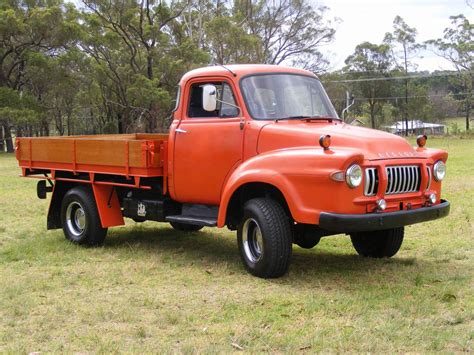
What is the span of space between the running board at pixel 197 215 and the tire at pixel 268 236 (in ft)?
2.08

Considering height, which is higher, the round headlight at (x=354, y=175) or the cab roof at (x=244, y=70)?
the cab roof at (x=244, y=70)

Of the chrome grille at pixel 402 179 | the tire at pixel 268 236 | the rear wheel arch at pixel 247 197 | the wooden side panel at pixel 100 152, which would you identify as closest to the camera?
the chrome grille at pixel 402 179

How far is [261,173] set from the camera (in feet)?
20.5

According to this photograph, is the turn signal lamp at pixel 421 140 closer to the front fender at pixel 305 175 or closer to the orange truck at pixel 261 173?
the orange truck at pixel 261 173

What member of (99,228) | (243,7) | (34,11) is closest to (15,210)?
(99,228)

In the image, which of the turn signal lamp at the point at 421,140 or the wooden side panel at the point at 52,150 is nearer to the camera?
the turn signal lamp at the point at 421,140

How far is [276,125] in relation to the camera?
6.60m

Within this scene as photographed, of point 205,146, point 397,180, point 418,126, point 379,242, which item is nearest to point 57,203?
point 205,146

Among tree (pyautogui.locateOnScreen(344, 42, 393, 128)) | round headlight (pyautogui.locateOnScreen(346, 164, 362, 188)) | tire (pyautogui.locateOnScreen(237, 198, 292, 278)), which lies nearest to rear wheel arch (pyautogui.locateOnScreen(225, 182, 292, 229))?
tire (pyautogui.locateOnScreen(237, 198, 292, 278))

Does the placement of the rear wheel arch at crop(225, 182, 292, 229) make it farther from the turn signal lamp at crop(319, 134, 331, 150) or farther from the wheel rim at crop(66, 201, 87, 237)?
the wheel rim at crop(66, 201, 87, 237)

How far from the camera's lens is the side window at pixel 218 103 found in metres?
6.99

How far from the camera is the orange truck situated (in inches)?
230

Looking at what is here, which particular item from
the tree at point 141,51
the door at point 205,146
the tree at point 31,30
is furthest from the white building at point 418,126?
the door at point 205,146

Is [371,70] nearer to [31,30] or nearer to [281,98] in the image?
[31,30]
